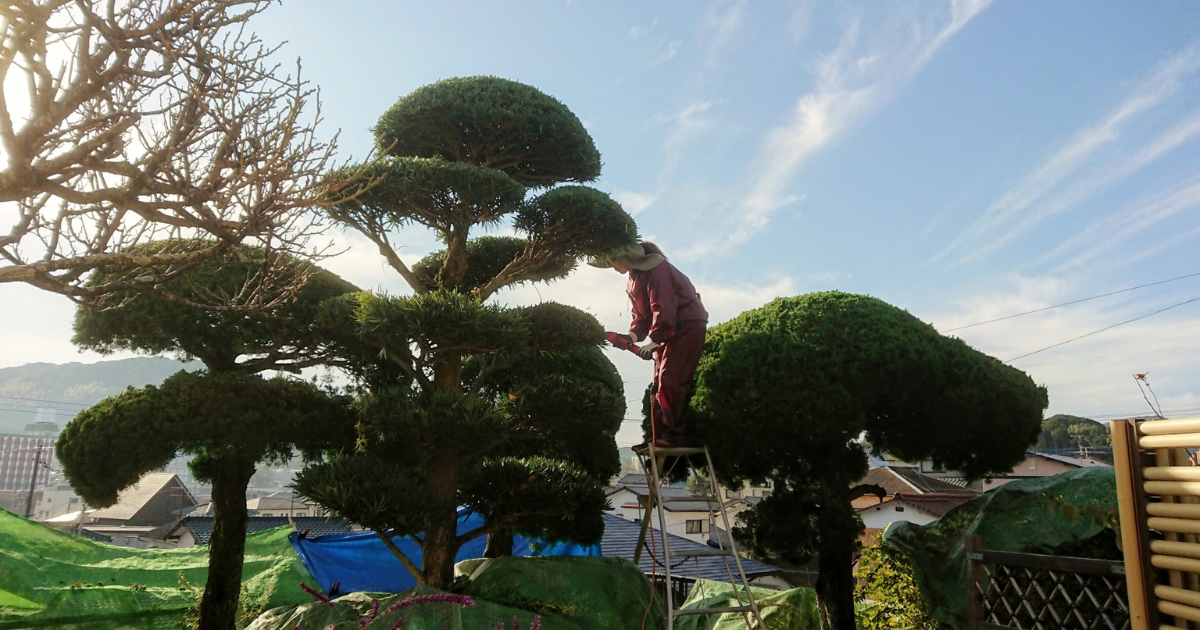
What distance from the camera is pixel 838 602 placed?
6.23 meters

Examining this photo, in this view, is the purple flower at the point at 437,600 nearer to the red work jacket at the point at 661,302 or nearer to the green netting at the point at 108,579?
the red work jacket at the point at 661,302

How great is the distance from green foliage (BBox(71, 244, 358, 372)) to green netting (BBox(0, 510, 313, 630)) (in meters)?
2.41

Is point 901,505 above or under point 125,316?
under

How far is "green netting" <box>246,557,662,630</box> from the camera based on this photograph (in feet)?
15.9

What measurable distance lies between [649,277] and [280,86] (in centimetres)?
318

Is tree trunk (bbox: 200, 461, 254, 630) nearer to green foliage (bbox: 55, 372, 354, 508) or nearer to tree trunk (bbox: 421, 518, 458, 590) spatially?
green foliage (bbox: 55, 372, 354, 508)

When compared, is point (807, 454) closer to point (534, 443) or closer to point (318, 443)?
point (534, 443)

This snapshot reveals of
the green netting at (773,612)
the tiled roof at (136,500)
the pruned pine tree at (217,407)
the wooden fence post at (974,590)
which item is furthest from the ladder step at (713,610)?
the tiled roof at (136,500)

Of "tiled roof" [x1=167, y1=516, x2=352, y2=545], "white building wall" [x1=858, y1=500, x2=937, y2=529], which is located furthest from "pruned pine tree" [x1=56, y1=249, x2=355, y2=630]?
"white building wall" [x1=858, y1=500, x2=937, y2=529]

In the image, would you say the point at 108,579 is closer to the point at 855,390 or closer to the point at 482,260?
the point at 482,260

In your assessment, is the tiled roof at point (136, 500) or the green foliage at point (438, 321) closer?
the green foliage at point (438, 321)

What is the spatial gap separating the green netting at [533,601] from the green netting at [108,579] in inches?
85.1

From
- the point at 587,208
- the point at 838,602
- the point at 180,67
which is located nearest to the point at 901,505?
the point at 838,602

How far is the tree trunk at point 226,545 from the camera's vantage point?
21.2 feet
